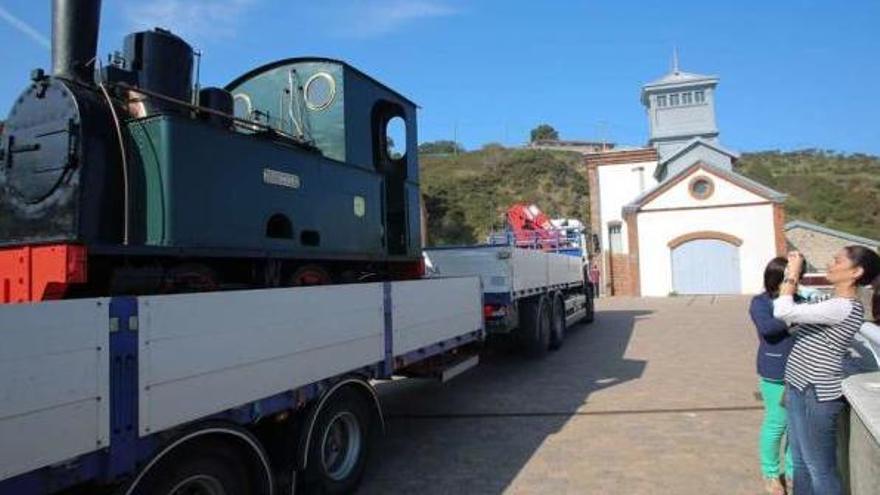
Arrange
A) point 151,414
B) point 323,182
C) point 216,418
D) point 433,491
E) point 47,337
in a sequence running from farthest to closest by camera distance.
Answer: point 323,182 → point 433,491 → point 216,418 → point 151,414 → point 47,337

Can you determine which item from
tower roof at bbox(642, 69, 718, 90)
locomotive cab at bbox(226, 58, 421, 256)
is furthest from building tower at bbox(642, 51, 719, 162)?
locomotive cab at bbox(226, 58, 421, 256)

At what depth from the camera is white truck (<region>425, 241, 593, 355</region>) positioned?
394 inches

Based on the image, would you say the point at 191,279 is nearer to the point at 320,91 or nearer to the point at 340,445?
the point at 340,445

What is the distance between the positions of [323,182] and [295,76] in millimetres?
1526

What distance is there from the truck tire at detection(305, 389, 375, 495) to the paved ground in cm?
36

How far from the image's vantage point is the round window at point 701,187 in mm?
28837

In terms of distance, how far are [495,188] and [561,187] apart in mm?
6412

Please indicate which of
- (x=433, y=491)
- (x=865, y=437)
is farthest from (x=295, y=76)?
(x=865, y=437)

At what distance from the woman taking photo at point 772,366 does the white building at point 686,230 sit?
981 inches

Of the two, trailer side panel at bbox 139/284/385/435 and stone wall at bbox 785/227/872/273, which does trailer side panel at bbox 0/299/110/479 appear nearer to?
trailer side panel at bbox 139/284/385/435

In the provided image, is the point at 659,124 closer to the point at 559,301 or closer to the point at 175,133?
the point at 559,301

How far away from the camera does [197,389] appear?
3490 millimetres

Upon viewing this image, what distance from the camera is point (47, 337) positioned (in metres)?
2.69

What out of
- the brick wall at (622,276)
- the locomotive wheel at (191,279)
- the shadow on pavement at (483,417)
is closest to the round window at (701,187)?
the brick wall at (622,276)
